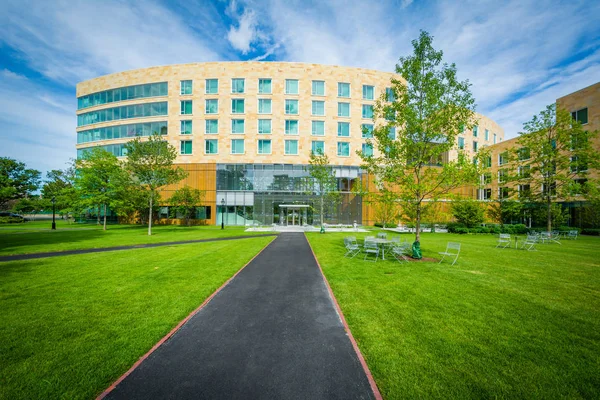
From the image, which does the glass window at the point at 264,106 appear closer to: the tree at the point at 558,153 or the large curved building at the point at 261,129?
the large curved building at the point at 261,129

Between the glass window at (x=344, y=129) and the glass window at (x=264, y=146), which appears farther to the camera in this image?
the glass window at (x=344, y=129)

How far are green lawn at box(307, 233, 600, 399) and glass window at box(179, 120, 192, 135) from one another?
36.5m

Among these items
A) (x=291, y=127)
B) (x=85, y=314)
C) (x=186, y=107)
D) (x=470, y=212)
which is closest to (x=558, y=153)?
(x=470, y=212)

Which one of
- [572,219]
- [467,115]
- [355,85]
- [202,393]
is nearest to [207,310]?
[202,393]

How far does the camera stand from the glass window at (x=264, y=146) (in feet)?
119

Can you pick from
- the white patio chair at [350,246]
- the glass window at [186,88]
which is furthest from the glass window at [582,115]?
the glass window at [186,88]

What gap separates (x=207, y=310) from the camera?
588 centimetres

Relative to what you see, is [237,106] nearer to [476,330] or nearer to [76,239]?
[76,239]

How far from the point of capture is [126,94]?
1519 inches

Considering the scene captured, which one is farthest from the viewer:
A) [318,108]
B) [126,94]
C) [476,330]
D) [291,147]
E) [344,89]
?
[126,94]

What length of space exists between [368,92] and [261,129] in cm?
1881

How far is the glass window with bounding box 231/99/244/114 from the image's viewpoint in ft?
120

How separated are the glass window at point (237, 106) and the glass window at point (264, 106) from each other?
2910 mm

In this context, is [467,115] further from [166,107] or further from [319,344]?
[166,107]
